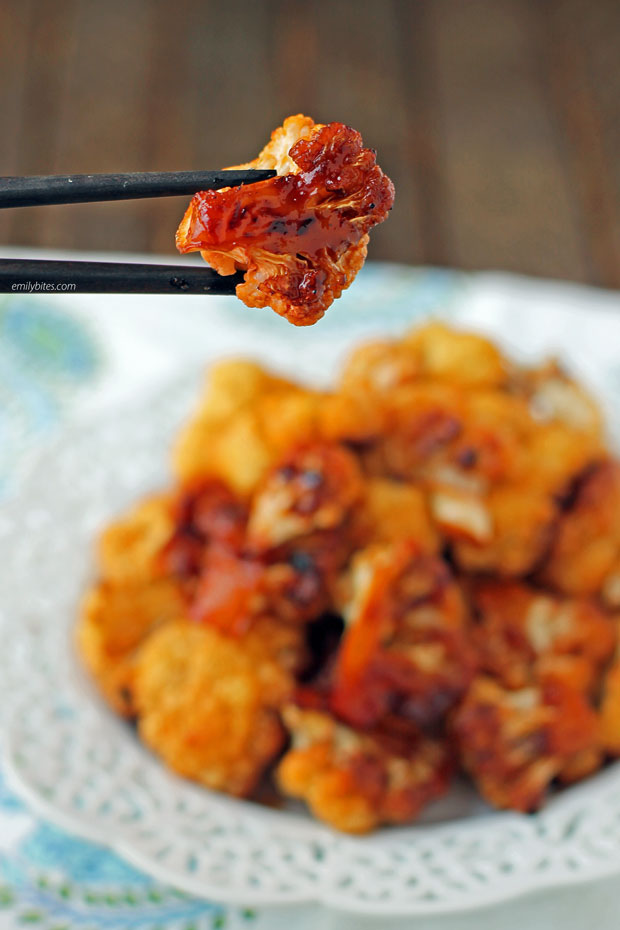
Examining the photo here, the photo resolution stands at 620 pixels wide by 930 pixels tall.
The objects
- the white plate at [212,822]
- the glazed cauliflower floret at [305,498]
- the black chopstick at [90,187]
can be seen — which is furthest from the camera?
the glazed cauliflower floret at [305,498]

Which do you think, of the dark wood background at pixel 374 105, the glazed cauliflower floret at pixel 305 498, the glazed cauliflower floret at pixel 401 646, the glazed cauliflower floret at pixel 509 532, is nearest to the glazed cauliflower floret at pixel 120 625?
the glazed cauliflower floret at pixel 305 498

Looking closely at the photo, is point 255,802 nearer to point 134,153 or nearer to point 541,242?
point 541,242

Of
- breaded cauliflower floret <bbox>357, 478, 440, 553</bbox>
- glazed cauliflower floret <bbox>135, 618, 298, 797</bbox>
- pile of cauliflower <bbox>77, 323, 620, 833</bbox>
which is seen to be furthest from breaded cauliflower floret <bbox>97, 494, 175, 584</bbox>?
breaded cauliflower floret <bbox>357, 478, 440, 553</bbox>

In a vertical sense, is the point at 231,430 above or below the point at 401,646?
above

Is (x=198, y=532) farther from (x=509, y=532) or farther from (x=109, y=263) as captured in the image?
(x=109, y=263)

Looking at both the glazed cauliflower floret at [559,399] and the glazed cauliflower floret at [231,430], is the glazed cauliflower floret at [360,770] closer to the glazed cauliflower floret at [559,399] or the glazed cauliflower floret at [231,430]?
the glazed cauliflower floret at [231,430]

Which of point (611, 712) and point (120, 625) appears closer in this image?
point (611, 712)

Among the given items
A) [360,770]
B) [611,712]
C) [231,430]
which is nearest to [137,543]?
[231,430]

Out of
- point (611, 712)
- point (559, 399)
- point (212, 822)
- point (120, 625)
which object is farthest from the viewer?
point (559, 399)
